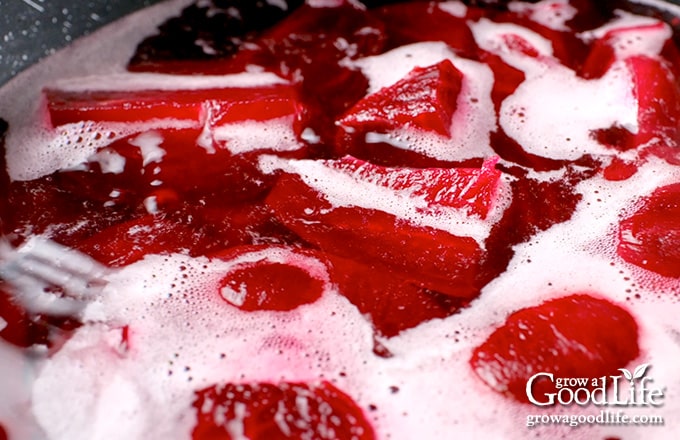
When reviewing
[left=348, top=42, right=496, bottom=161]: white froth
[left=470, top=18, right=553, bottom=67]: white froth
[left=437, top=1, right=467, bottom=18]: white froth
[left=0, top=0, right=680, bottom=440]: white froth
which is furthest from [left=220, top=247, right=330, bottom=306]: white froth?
[left=437, top=1, right=467, bottom=18]: white froth

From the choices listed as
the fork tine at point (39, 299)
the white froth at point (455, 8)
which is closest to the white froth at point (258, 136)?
the fork tine at point (39, 299)

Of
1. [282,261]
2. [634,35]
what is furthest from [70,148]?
[634,35]

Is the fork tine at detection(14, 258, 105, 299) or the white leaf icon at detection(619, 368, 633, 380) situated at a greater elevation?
the white leaf icon at detection(619, 368, 633, 380)

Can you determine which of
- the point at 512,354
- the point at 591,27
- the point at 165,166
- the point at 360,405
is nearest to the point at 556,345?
the point at 512,354

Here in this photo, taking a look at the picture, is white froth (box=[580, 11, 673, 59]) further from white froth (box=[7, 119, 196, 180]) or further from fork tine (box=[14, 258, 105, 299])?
fork tine (box=[14, 258, 105, 299])

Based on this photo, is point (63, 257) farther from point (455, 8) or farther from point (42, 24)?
point (455, 8)

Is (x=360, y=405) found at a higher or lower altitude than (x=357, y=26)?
lower

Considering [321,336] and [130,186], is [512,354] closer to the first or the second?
[321,336]
